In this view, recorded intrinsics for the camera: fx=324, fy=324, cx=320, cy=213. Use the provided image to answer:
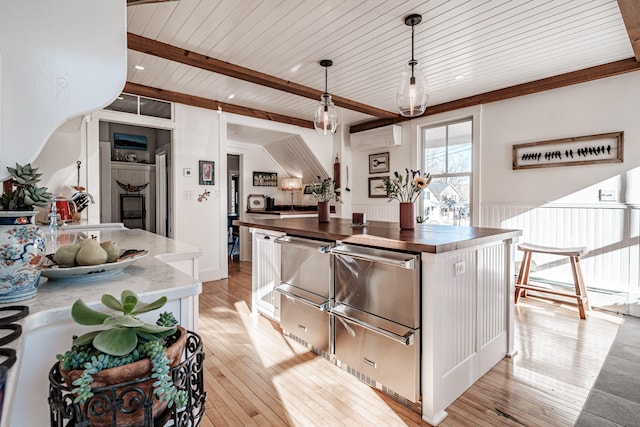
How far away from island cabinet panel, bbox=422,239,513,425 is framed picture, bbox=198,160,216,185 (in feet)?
12.0

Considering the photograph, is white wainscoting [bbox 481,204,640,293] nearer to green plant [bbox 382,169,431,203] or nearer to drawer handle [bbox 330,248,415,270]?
green plant [bbox 382,169,431,203]

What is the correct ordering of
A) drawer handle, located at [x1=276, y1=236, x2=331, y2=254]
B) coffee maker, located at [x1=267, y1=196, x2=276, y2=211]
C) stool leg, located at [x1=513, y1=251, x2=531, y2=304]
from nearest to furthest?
1. drawer handle, located at [x1=276, y1=236, x2=331, y2=254]
2. stool leg, located at [x1=513, y1=251, x2=531, y2=304]
3. coffee maker, located at [x1=267, y1=196, x2=276, y2=211]

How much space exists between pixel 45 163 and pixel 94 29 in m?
2.52

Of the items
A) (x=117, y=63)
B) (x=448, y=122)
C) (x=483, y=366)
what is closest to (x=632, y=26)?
(x=448, y=122)

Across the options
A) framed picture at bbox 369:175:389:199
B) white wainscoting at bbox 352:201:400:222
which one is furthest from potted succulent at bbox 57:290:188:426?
framed picture at bbox 369:175:389:199

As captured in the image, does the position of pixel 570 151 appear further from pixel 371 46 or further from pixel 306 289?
pixel 306 289

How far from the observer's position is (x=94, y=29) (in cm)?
88

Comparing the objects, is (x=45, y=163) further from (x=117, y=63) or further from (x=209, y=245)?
(x=117, y=63)

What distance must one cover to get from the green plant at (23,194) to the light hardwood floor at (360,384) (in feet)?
4.61

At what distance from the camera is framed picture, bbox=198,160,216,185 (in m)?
4.51

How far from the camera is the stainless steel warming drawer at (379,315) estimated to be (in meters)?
1.71

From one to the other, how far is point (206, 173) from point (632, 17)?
4.48 meters

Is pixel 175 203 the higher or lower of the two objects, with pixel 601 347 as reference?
higher

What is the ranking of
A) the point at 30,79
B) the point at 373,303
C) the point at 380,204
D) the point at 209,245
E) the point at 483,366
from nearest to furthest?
the point at 30,79, the point at 373,303, the point at 483,366, the point at 209,245, the point at 380,204
